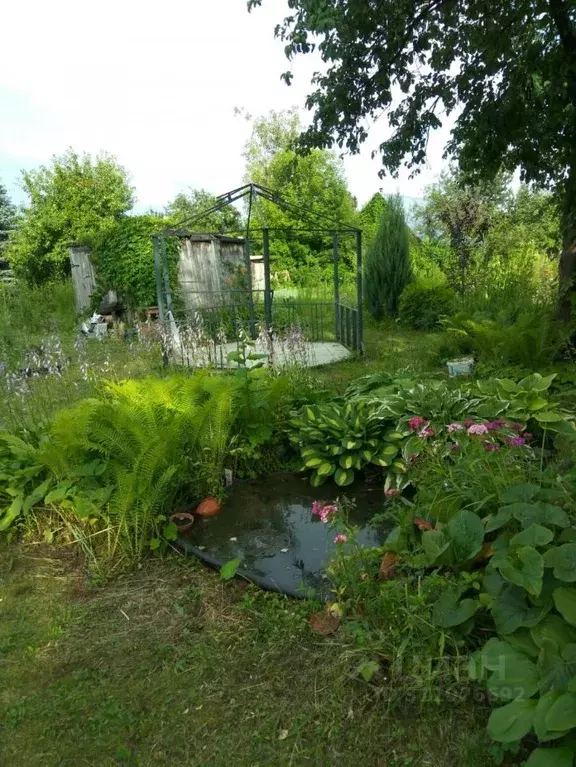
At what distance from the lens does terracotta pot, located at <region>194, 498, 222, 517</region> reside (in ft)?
10.2

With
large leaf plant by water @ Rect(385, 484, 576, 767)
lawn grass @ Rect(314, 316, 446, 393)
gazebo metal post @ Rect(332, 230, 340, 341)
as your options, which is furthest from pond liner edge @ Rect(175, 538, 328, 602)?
gazebo metal post @ Rect(332, 230, 340, 341)

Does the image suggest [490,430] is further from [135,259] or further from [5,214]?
[5,214]

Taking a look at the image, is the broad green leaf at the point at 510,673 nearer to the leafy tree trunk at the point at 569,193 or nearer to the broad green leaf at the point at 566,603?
the broad green leaf at the point at 566,603

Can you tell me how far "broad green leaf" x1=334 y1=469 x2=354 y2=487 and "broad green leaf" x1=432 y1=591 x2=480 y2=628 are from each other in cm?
160

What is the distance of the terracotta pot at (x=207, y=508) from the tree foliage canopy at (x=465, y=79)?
3.99 m

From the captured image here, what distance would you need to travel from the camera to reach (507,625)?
58.2 inches

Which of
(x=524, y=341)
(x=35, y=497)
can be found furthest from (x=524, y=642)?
(x=524, y=341)

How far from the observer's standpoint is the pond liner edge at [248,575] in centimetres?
228

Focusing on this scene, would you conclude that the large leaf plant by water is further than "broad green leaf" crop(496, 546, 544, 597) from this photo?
No

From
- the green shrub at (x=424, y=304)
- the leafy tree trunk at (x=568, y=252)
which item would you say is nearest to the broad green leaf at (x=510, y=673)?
the leafy tree trunk at (x=568, y=252)

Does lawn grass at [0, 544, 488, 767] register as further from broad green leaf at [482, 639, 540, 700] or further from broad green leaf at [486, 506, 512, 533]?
broad green leaf at [486, 506, 512, 533]

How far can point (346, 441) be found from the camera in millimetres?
3311

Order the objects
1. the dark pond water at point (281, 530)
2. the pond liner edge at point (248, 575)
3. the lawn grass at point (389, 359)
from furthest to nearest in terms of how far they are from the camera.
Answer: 1. the lawn grass at point (389, 359)
2. the dark pond water at point (281, 530)
3. the pond liner edge at point (248, 575)

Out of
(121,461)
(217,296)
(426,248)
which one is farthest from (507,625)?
(426,248)
